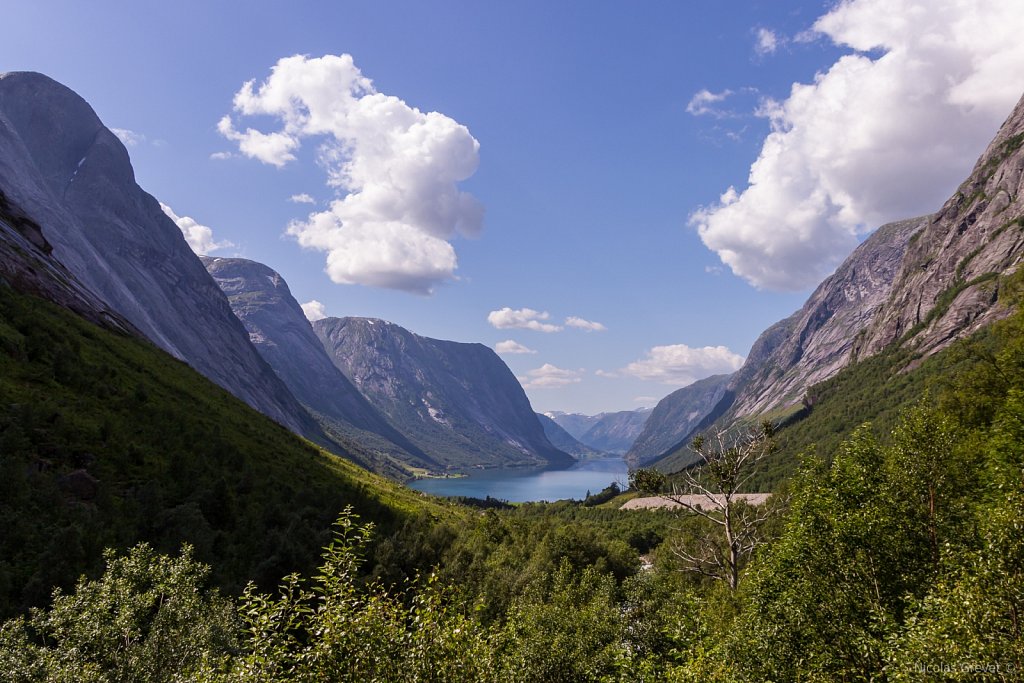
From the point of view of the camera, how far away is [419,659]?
16.0 metres

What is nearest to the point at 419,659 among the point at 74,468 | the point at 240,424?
the point at 74,468

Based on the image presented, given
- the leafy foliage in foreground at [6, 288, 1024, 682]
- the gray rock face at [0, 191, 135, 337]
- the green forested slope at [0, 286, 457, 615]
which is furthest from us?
the gray rock face at [0, 191, 135, 337]

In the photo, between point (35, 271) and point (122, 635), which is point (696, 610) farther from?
point (35, 271)

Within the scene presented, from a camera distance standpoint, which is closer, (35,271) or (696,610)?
(696,610)

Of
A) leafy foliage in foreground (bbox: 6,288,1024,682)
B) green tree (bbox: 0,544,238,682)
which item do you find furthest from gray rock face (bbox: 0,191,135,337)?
leafy foliage in foreground (bbox: 6,288,1024,682)

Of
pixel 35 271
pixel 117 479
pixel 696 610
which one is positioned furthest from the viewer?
pixel 35 271

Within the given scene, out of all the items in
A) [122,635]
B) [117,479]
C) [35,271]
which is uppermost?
[35,271]

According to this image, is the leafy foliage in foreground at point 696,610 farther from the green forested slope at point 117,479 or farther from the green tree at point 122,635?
the green forested slope at point 117,479

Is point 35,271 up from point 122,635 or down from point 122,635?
up

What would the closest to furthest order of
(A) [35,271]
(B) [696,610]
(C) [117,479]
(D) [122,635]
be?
(D) [122,635]
(B) [696,610]
(C) [117,479]
(A) [35,271]

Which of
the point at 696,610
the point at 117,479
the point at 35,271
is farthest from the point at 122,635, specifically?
the point at 35,271

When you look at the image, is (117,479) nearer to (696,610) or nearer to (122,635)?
(122,635)

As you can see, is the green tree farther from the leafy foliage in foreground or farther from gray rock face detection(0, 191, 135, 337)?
gray rock face detection(0, 191, 135, 337)

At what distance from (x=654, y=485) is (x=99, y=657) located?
36.8 m
